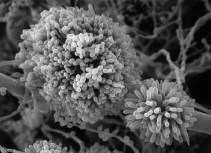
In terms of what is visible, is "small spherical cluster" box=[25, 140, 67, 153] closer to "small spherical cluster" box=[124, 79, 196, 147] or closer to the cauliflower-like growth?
the cauliflower-like growth

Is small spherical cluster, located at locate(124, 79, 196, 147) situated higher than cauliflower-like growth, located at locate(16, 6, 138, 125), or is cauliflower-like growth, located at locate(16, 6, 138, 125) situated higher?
cauliflower-like growth, located at locate(16, 6, 138, 125)

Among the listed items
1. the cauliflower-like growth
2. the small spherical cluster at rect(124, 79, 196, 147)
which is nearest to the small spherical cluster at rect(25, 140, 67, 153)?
the cauliflower-like growth

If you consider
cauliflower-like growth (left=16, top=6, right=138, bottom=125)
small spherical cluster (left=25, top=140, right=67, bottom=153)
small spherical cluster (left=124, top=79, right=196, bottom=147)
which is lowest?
small spherical cluster (left=25, top=140, right=67, bottom=153)

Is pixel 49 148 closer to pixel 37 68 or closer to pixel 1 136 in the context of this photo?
pixel 37 68

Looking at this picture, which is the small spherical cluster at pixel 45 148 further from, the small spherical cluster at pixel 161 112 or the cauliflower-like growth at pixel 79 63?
the small spherical cluster at pixel 161 112

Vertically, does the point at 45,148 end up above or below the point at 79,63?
below

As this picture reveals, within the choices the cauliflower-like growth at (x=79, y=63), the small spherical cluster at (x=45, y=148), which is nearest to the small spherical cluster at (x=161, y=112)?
the cauliflower-like growth at (x=79, y=63)
